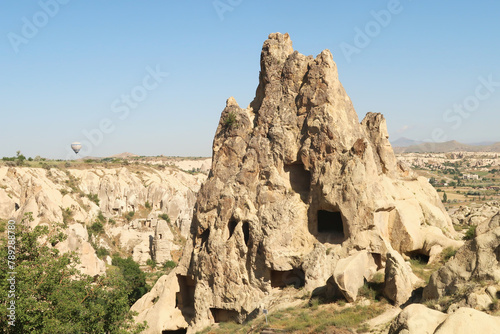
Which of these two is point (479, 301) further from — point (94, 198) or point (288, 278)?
point (94, 198)

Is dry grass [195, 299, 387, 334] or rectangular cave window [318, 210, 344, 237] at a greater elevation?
rectangular cave window [318, 210, 344, 237]

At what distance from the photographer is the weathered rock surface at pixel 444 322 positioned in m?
9.54

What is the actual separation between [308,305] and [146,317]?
31.7 ft

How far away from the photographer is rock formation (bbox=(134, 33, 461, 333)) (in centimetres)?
2038

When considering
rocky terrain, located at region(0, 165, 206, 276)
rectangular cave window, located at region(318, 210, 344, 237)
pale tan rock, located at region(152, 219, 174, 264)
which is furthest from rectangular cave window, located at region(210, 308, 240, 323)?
pale tan rock, located at region(152, 219, 174, 264)

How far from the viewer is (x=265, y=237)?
70.4 feet

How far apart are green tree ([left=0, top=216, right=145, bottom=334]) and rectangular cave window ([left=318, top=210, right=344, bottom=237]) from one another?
945cm

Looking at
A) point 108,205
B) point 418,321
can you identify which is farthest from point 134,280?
point 108,205

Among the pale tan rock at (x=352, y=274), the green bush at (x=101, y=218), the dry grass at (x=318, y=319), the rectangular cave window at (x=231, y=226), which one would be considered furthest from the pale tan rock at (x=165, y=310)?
the green bush at (x=101, y=218)

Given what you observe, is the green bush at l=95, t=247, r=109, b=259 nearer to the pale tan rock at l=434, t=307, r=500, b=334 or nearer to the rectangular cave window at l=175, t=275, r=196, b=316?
the rectangular cave window at l=175, t=275, r=196, b=316

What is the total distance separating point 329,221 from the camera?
22.7m

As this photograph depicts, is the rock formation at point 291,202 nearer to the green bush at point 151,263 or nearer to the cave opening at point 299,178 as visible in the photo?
the cave opening at point 299,178

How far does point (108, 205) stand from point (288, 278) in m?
60.0

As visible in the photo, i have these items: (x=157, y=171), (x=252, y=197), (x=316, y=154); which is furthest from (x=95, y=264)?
(x=157, y=171)
